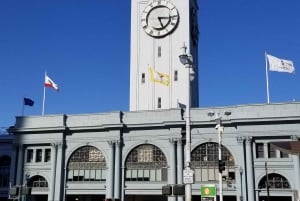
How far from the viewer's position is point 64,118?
6556 cm

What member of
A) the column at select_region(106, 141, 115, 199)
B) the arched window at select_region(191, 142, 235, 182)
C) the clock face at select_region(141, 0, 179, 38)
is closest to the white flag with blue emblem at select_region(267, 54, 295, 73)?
the arched window at select_region(191, 142, 235, 182)

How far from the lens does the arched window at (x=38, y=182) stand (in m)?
64.6

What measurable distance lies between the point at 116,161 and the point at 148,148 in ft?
15.3

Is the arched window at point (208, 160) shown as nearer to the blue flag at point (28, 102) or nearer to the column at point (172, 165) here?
the column at point (172, 165)

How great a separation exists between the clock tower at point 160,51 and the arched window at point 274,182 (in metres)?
17.5

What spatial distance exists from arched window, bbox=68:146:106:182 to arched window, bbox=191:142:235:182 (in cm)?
Result: 1306

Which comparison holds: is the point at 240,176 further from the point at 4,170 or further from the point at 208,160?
the point at 4,170

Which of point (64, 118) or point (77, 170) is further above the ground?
point (64, 118)

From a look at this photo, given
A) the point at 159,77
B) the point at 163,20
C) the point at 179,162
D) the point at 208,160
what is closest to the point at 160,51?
the point at 163,20

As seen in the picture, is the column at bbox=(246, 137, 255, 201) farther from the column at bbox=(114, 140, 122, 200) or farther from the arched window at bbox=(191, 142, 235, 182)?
the column at bbox=(114, 140, 122, 200)

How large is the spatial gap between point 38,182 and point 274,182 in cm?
3309

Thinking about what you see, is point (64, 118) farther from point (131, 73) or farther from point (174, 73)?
point (174, 73)

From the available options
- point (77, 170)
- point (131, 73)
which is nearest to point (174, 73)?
point (131, 73)

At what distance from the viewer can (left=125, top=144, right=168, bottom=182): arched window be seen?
5931 centimetres
